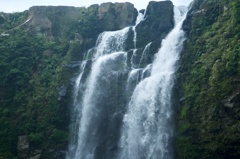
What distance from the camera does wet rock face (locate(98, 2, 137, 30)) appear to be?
35.7 m

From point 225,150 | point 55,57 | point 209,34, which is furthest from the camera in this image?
point 55,57

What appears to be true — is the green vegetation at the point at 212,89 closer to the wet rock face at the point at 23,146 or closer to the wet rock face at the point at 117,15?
the wet rock face at the point at 23,146

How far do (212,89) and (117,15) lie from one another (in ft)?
63.1

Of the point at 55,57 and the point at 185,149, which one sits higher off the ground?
the point at 55,57

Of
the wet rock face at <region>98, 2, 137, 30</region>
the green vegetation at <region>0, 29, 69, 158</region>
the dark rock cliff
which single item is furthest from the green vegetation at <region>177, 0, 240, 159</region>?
the wet rock face at <region>98, 2, 137, 30</region>

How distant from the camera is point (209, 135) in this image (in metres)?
19.0

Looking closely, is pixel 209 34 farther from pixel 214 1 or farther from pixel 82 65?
pixel 82 65

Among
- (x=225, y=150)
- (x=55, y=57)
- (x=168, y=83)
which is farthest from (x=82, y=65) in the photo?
(x=225, y=150)

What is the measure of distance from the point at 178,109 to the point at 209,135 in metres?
3.21

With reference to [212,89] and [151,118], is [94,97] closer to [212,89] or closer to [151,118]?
[151,118]

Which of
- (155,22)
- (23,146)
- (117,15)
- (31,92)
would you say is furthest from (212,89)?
(117,15)

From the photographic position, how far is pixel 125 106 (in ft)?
80.3

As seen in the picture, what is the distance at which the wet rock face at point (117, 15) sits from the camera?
117 feet

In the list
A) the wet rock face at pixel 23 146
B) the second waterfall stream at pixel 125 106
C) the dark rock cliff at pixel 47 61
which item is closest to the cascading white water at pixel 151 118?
the second waterfall stream at pixel 125 106
